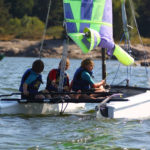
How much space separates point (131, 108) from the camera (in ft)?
31.2

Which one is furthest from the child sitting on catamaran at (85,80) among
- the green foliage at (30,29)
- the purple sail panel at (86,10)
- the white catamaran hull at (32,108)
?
the green foliage at (30,29)

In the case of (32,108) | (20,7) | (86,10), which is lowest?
(32,108)

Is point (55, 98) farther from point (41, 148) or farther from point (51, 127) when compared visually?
point (41, 148)

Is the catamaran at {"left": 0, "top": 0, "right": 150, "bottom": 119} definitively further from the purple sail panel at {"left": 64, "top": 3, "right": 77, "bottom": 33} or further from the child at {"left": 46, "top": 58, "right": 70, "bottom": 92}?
the child at {"left": 46, "top": 58, "right": 70, "bottom": 92}

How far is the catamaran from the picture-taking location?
945 cm

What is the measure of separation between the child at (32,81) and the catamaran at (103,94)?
14 cm

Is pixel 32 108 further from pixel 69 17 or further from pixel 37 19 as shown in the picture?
pixel 37 19

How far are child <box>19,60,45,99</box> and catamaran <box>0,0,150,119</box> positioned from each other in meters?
0.14

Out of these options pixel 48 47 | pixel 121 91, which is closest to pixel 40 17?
pixel 48 47

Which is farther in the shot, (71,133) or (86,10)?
(86,10)

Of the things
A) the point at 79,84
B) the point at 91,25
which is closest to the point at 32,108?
the point at 79,84

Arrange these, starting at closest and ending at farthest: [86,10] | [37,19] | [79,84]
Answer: [79,84], [86,10], [37,19]

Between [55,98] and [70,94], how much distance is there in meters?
0.54

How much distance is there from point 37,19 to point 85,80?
51487 millimetres
